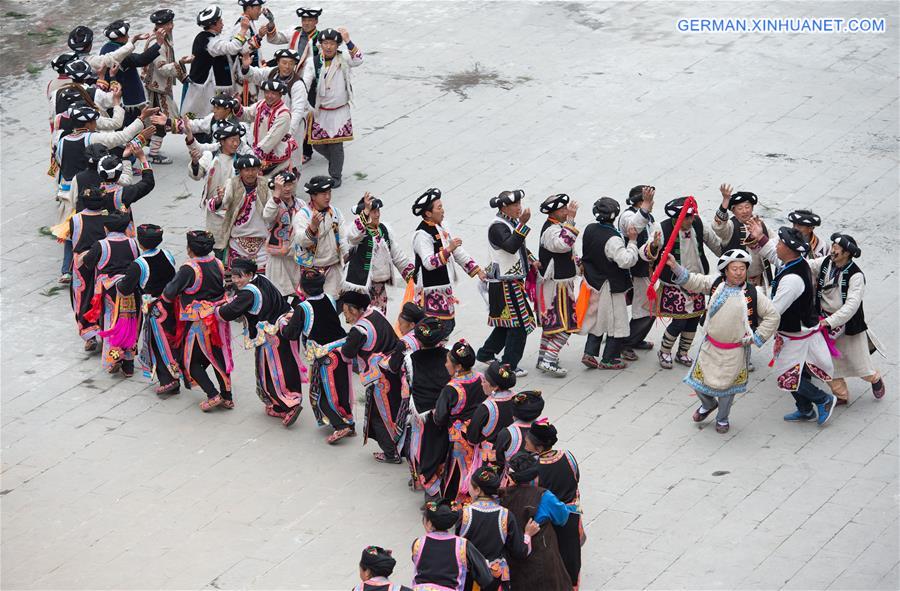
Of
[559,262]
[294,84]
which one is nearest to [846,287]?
[559,262]

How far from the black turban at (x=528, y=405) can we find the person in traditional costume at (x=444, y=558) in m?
1.15

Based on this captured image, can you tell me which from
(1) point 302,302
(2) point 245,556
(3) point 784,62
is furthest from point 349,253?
(3) point 784,62

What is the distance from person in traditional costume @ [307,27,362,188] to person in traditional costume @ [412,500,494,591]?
7347mm

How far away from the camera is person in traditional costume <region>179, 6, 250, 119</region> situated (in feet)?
48.1

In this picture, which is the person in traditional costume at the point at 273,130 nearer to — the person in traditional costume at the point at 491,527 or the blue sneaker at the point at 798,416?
the blue sneaker at the point at 798,416

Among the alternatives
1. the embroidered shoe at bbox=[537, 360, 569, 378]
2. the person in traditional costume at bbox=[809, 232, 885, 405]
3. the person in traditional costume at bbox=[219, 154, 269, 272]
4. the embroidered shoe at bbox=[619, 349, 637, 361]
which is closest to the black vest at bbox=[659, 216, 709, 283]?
the embroidered shoe at bbox=[619, 349, 637, 361]

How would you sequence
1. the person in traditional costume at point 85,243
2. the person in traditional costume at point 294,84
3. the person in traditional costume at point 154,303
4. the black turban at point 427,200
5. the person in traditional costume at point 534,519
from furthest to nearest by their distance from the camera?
the person in traditional costume at point 294,84 → the person in traditional costume at point 85,243 → the person in traditional costume at point 154,303 → the black turban at point 427,200 → the person in traditional costume at point 534,519

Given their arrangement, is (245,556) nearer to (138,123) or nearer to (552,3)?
(138,123)

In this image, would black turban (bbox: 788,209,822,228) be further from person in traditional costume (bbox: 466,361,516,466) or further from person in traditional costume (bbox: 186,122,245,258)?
person in traditional costume (bbox: 186,122,245,258)

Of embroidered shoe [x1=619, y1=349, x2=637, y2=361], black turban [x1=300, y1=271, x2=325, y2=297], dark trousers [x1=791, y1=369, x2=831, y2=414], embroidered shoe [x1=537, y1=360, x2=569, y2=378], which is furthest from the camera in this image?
embroidered shoe [x1=619, y1=349, x2=637, y2=361]

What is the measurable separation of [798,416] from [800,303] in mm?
897

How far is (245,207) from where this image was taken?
12.0m

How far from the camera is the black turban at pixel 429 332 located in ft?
30.7

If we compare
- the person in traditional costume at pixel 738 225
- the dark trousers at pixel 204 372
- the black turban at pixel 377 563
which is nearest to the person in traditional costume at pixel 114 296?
the dark trousers at pixel 204 372
